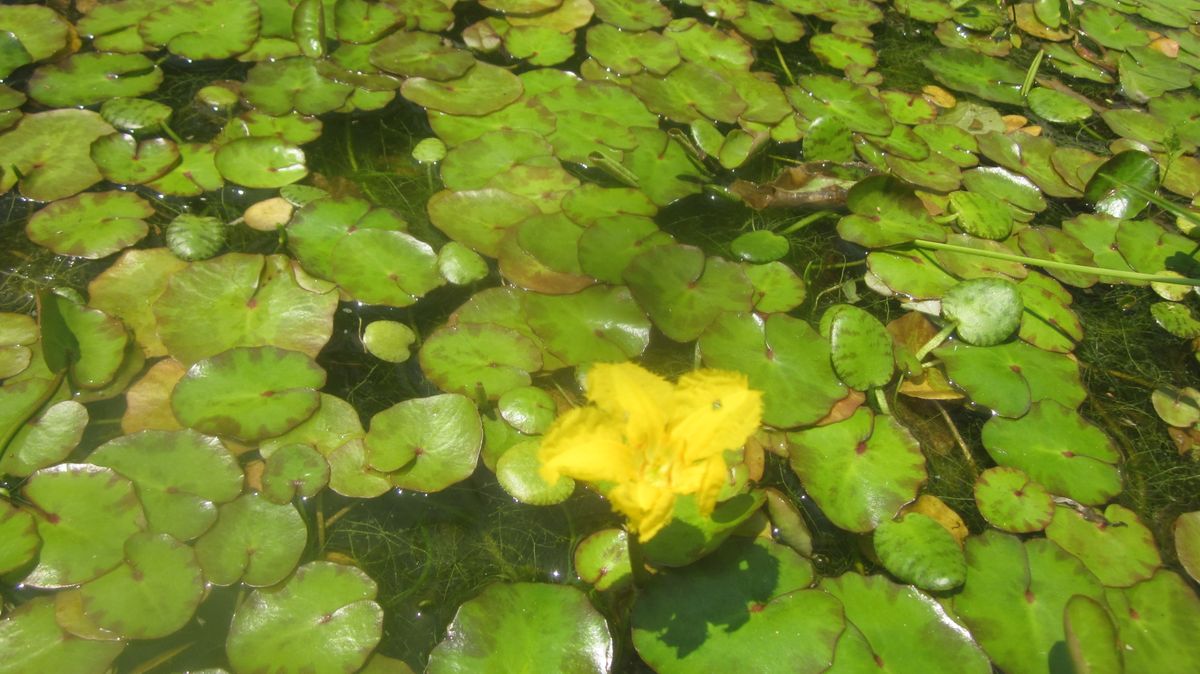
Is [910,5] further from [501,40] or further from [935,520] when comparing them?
[935,520]

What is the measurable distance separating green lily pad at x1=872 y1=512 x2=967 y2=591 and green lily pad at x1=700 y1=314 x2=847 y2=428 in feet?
1.00

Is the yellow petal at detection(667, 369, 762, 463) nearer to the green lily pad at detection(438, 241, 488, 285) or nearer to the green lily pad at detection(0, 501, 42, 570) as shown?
the green lily pad at detection(438, 241, 488, 285)

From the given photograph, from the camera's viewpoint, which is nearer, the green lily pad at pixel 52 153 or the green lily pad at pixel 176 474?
the green lily pad at pixel 176 474

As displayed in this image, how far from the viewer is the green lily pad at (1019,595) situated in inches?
59.9

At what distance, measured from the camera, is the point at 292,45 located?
2457mm

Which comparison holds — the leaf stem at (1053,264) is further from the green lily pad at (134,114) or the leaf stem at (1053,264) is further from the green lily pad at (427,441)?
the green lily pad at (134,114)

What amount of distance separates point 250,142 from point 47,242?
57 cm

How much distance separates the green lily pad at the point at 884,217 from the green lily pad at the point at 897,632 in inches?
40.7

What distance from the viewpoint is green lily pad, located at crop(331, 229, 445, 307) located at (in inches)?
74.5

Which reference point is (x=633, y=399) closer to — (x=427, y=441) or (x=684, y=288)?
(x=427, y=441)

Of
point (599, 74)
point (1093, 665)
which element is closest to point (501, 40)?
point (599, 74)

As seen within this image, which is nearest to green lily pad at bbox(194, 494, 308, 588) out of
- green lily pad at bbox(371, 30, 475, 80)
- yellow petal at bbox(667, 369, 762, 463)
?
yellow petal at bbox(667, 369, 762, 463)

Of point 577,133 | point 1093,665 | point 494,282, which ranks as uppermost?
point 577,133

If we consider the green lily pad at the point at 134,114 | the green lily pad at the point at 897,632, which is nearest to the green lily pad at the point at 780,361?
the green lily pad at the point at 897,632
